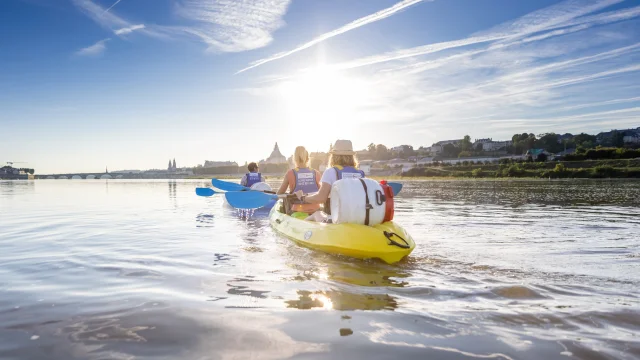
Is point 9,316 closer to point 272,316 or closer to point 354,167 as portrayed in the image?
point 272,316

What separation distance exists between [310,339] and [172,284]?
2.63m

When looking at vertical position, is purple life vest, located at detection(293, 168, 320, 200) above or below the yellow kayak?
above

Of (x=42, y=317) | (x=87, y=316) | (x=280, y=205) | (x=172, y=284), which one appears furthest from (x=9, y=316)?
(x=280, y=205)

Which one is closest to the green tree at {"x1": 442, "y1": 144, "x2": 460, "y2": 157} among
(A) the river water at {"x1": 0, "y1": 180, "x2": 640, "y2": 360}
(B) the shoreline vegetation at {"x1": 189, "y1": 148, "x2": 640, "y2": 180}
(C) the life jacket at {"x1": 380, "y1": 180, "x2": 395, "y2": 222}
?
(B) the shoreline vegetation at {"x1": 189, "y1": 148, "x2": 640, "y2": 180}

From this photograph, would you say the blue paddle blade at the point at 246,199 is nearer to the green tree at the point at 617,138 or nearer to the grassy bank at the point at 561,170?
the grassy bank at the point at 561,170

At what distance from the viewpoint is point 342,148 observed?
8.00 metres

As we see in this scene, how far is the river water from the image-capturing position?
319 centimetres

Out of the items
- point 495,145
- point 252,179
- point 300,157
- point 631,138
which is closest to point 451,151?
point 495,145

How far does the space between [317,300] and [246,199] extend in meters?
6.25

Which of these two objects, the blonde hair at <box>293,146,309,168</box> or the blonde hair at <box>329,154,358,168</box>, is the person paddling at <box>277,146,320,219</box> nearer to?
the blonde hair at <box>293,146,309,168</box>

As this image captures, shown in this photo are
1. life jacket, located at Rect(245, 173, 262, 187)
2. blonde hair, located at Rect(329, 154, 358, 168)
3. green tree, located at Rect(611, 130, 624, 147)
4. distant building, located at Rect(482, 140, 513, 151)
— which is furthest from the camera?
distant building, located at Rect(482, 140, 513, 151)

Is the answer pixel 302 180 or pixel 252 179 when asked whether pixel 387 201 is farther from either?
pixel 252 179

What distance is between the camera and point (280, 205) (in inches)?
454

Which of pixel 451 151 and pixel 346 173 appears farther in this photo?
pixel 451 151
